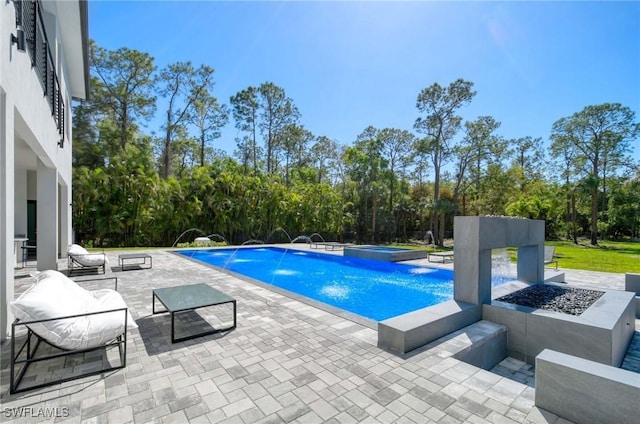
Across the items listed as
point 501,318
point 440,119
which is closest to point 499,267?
point 501,318

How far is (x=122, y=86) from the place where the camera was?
22391 millimetres

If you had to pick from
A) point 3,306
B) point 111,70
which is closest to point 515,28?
point 3,306

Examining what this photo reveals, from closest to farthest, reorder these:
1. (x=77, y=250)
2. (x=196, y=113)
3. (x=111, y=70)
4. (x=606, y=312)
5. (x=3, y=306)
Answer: (x=3, y=306) → (x=606, y=312) → (x=77, y=250) → (x=111, y=70) → (x=196, y=113)

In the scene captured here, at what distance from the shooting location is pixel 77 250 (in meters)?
8.07

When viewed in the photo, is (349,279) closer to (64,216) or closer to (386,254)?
(386,254)

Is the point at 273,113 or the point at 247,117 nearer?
the point at 247,117

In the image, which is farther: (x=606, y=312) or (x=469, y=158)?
(x=469, y=158)

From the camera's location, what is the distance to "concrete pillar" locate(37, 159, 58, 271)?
7602 mm

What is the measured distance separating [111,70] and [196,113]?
6.38 meters

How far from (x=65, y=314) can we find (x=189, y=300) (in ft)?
4.77

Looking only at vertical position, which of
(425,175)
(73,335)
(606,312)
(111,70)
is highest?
(111,70)

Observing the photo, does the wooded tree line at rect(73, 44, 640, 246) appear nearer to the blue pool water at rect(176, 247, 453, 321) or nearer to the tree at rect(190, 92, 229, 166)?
the tree at rect(190, 92, 229, 166)

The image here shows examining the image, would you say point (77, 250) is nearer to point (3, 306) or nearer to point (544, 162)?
point (3, 306)

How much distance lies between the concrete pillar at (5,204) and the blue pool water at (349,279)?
497cm
